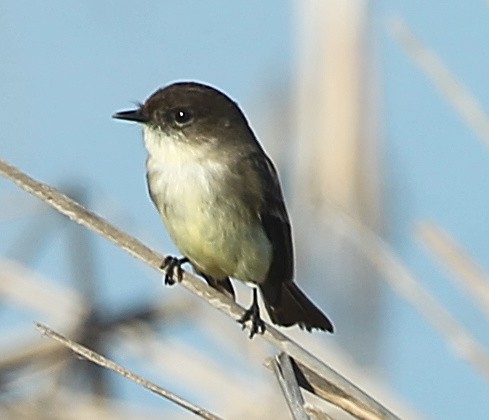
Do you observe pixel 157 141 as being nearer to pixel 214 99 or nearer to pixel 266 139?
pixel 214 99

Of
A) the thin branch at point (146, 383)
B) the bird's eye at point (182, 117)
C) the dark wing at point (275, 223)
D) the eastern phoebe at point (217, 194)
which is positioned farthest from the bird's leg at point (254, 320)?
the thin branch at point (146, 383)

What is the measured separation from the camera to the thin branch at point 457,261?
2.92 m

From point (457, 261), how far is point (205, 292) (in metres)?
0.67

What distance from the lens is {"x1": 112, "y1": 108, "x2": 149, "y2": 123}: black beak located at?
3.05m

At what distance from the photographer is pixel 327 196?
4078 mm

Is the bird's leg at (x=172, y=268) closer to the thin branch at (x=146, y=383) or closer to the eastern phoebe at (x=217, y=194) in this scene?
the eastern phoebe at (x=217, y=194)

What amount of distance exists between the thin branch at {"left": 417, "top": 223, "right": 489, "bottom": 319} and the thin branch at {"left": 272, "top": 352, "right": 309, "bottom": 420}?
2.28ft

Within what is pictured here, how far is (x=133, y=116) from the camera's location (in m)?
3.07

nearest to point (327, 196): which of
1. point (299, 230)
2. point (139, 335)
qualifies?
point (299, 230)

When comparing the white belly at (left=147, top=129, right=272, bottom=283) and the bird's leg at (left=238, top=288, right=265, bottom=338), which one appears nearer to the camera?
the bird's leg at (left=238, top=288, right=265, bottom=338)

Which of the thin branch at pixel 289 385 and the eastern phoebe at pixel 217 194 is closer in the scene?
the thin branch at pixel 289 385

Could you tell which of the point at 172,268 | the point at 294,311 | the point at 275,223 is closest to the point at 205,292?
the point at 172,268

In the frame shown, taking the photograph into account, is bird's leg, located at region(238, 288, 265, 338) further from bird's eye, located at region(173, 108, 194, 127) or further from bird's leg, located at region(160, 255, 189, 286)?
bird's eye, located at region(173, 108, 194, 127)

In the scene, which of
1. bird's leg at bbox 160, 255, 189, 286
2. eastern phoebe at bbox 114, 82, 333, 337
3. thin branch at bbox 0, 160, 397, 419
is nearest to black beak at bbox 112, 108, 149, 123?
eastern phoebe at bbox 114, 82, 333, 337
